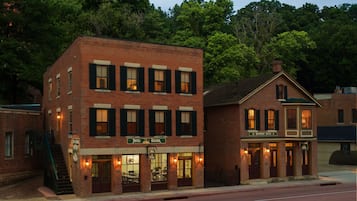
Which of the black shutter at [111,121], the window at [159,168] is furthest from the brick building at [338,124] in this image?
the black shutter at [111,121]

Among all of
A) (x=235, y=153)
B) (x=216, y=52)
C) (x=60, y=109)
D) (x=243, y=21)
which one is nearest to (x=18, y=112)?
(x=60, y=109)

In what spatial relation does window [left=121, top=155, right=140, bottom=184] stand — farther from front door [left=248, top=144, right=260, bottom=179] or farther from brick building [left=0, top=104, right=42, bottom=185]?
front door [left=248, top=144, right=260, bottom=179]

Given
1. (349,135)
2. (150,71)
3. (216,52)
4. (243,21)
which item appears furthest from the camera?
(243,21)

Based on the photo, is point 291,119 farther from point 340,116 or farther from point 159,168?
point 340,116

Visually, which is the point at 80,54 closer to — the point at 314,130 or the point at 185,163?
the point at 185,163

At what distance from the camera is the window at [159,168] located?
3425 cm

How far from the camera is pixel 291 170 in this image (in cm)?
4103

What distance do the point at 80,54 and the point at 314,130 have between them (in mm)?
21780

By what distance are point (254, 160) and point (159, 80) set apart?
1105 cm

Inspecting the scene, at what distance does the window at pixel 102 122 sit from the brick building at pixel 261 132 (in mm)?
11049

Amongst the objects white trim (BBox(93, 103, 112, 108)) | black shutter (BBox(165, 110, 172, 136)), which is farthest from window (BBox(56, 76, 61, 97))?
black shutter (BBox(165, 110, 172, 136))

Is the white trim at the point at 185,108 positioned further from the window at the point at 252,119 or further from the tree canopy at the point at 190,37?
the tree canopy at the point at 190,37

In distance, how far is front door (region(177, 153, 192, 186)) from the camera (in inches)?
1393

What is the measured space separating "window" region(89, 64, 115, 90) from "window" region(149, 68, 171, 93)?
2.99 m
